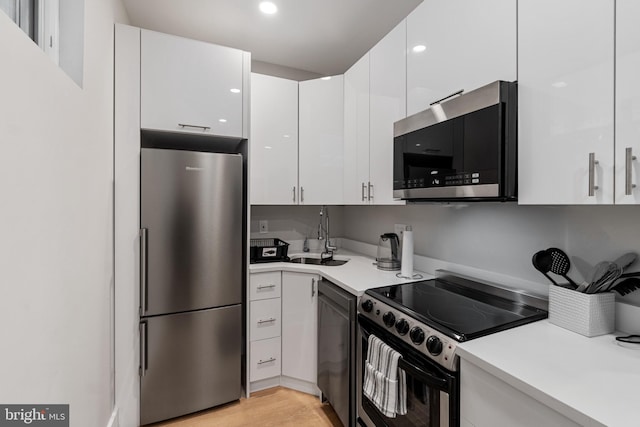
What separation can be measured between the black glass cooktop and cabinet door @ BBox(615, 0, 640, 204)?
61 cm

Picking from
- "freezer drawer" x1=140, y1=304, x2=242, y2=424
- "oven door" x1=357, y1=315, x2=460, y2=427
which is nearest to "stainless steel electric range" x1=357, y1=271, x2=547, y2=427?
"oven door" x1=357, y1=315, x2=460, y2=427

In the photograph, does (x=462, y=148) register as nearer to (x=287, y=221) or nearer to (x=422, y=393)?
(x=422, y=393)

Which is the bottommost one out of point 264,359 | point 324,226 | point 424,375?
point 264,359

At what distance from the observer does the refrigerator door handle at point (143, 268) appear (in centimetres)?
180

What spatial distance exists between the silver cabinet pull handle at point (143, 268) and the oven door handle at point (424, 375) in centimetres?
153

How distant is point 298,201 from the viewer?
2.49 m

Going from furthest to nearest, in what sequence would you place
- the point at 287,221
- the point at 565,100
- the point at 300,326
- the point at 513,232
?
the point at 287,221, the point at 300,326, the point at 513,232, the point at 565,100

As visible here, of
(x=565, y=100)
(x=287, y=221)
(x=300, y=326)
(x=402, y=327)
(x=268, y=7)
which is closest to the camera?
(x=565, y=100)

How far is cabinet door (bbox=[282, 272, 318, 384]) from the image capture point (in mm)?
2137

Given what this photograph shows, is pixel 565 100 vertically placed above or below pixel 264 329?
above

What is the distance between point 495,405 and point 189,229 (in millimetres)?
1776

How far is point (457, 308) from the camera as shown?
1.37 meters

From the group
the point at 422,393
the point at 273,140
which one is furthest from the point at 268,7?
the point at 422,393

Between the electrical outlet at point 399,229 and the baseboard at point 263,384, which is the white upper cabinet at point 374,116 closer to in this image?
the electrical outlet at point 399,229
